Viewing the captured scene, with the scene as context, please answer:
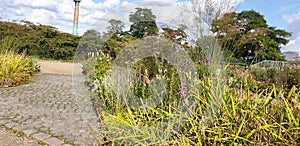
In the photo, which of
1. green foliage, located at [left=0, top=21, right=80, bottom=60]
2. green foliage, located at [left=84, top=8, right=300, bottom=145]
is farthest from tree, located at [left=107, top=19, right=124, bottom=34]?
green foliage, located at [left=0, top=21, right=80, bottom=60]

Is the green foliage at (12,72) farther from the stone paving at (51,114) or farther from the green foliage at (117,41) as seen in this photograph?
the green foliage at (117,41)

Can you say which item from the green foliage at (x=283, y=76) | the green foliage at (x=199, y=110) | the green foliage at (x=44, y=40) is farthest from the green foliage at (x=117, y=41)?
the green foliage at (x=44, y=40)

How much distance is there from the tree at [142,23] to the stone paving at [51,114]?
1.15 meters

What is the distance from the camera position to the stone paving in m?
2.77

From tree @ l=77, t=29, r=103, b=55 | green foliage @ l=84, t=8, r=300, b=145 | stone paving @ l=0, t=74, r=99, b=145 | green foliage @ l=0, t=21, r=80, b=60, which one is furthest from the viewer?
green foliage @ l=0, t=21, r=80, b=60

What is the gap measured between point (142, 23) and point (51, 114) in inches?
68.6

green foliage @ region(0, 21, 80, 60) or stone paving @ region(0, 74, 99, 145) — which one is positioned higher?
green foliage @ region(0, 21, 80, 60)

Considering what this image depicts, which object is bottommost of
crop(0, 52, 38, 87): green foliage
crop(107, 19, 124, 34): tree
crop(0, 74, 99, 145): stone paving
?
crop(0, 74, 99, 145): stone paving

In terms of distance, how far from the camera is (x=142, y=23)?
3297 mm

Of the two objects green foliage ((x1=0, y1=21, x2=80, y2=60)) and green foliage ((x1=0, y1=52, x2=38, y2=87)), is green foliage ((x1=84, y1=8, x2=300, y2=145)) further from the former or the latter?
green foliage ((x1=0, y1=21, x2=80, y2=60))

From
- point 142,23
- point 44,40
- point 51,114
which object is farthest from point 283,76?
point 44,40

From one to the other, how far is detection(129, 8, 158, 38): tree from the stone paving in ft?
3.78

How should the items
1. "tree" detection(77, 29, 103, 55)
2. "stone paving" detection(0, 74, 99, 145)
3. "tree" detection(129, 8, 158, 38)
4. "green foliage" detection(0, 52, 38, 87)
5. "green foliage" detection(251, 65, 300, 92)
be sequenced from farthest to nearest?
1. "green foliage" detection(251, 65, 300, 92)
2. "green foliage" detection(0, 52, 38, 87)
3. "tree" detection(77, 29, 103, 55)
4. "tree" detection(129, 8, 158, 38)
5. "stone paving" detection(0, 74, 99, 145)

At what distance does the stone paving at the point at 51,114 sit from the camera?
2.77 metres
